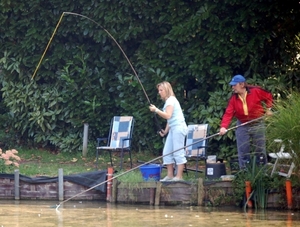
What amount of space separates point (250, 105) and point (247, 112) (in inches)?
4.0

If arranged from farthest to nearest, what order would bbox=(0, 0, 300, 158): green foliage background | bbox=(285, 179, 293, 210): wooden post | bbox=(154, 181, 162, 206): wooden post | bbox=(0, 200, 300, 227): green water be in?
1. bbox=(0, 0, 300, 158): green foliage background
2. bbox=(154, 181, 162, 206): wooden post
3. bbox=(285, 179, 293, 210): wooden post
4. bbox=(0, 200, 300, 227): green water

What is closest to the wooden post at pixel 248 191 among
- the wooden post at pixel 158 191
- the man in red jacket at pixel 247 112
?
the man in red jacket at pixel 247 112

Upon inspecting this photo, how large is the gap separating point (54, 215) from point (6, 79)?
236 inches

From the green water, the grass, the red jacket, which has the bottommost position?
A: the green water

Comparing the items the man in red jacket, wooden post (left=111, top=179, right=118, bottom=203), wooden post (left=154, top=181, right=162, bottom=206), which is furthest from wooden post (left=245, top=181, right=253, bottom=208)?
wooden post (left=111, top=179, right=118, bottom=203)

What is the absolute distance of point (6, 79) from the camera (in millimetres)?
15602

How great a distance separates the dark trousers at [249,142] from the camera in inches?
431

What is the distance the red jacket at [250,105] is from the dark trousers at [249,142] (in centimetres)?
12

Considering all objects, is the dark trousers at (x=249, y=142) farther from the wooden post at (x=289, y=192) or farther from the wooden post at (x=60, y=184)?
the wooden post at (x=60, y=184)

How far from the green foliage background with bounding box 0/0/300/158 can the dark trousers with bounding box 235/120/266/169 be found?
81.3 inches

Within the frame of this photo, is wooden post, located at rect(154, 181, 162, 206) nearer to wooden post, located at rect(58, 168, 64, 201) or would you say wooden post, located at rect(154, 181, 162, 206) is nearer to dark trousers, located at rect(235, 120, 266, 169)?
dark trousers, located at rect(235, 120, 266, 169)

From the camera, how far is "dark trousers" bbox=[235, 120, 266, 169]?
10938mm

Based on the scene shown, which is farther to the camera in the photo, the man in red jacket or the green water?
the man in red jacket

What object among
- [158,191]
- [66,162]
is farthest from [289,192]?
[66,162]
